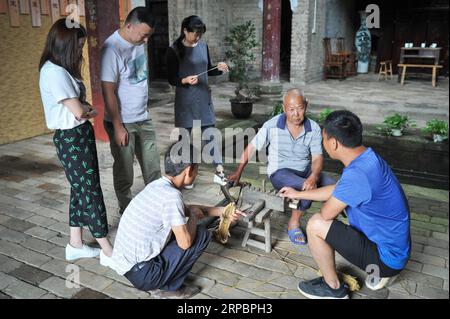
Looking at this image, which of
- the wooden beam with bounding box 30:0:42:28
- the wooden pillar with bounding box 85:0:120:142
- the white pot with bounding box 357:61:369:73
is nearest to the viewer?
the wooden pillar with bounding box 85:0:120:142

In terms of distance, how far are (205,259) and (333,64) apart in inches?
482

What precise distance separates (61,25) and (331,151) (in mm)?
1845

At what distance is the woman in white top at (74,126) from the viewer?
8.28 feet

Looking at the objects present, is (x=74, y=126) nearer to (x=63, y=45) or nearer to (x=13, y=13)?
(x=63, y=45)

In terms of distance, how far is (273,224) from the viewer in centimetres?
363

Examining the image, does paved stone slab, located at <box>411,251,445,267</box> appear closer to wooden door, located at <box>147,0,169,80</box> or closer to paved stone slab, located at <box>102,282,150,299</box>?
paved stone slab, located at <box>102,282,150,299</box>

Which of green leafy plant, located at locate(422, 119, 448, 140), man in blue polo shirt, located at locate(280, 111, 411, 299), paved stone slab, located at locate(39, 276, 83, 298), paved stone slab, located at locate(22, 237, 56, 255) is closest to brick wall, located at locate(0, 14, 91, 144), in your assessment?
paved stone slab, located at locate(22, 237, 56, 255)

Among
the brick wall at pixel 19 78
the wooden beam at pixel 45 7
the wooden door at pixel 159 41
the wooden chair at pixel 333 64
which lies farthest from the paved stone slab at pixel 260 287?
the wooden chair at pixel 333 64

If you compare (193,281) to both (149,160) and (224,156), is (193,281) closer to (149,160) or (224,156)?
(149,160)

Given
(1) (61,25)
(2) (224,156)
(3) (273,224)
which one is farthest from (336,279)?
(2) (224,156)

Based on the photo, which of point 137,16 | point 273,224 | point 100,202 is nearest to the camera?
point 100,202

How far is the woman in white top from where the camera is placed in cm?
252

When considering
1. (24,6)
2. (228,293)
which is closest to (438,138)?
(228,293)

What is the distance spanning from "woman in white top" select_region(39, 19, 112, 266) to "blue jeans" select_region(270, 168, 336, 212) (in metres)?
1.41
